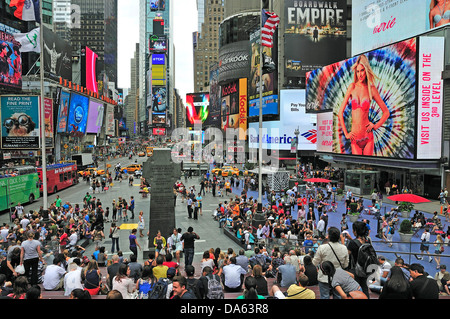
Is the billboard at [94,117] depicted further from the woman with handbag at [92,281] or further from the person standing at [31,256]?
the woman with handbag at [92,281]

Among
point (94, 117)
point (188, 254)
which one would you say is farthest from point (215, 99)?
point (188, 254)

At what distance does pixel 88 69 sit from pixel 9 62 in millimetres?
46616

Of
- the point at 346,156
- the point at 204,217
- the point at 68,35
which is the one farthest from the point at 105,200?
the point at 68,35

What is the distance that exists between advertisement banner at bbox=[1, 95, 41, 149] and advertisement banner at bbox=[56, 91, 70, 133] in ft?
61.5

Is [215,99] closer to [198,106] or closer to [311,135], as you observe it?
[198,106]

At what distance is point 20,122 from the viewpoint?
44.4m

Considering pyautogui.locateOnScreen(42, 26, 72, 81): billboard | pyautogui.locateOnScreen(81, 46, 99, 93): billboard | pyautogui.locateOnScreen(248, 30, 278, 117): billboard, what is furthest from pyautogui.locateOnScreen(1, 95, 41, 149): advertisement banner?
pyautogui.locateOnScreen(81, 46, 99, 93): billboard

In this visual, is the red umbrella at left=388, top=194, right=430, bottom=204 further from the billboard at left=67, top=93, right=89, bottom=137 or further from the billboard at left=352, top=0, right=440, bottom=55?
the billboard at left=67, top=93, right=89, bottom=137

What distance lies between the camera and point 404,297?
508 cm

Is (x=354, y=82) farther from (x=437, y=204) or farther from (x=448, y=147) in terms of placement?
(x=437, y=204)

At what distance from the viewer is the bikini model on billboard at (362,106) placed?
124ft

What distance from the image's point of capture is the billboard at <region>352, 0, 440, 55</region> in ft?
128

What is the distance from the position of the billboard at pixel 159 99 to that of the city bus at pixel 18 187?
117 meters
